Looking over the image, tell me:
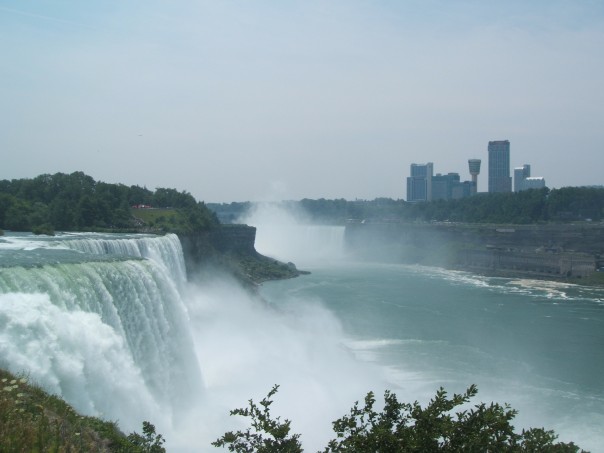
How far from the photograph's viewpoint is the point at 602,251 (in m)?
36.7

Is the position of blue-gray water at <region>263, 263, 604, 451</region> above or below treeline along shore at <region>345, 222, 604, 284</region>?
below

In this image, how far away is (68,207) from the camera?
21750 mm

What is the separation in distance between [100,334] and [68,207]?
1501 centimetres

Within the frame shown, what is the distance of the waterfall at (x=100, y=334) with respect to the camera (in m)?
6.87

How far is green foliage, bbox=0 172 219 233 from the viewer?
20.1 m

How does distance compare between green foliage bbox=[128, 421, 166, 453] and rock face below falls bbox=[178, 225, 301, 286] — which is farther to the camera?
rock face below falls bbox=[178, 225, 301, 286]

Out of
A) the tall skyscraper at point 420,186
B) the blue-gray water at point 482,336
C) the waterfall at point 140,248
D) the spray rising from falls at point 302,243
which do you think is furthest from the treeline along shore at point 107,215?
the tall skyscraper at point 420,186

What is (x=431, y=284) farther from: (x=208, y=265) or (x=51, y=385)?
(x=51, y=385)

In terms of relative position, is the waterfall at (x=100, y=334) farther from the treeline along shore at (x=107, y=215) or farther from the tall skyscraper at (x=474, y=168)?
the tall skyscraper at (x=474, y=168)

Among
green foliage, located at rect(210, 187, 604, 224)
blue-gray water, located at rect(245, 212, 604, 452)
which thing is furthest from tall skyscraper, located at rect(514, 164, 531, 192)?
blue-gray water, located at rect(245, 212, 604, 452)

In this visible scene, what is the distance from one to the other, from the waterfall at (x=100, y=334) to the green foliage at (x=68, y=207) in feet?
27.7

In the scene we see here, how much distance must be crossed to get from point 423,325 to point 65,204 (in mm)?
12593

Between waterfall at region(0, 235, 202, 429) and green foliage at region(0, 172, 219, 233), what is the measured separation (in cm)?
846

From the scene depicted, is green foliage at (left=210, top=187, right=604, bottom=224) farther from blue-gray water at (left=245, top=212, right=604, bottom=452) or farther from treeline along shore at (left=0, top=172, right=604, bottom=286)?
blue-gray water at (left=245, top=212, right=604, bottom=452)
